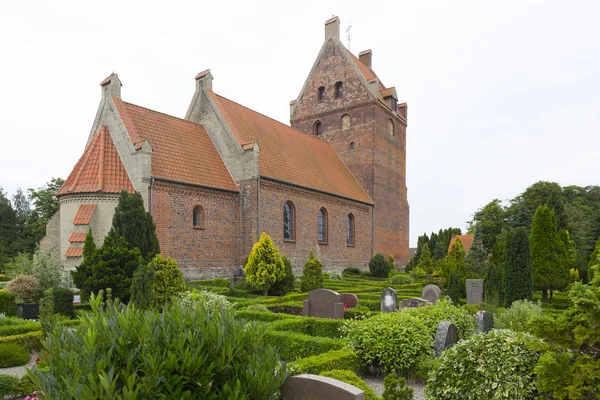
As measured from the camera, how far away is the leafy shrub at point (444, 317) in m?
7.77

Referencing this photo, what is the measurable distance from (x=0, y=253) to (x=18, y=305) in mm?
30742

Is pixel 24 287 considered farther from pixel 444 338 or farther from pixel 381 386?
pixel 444 338

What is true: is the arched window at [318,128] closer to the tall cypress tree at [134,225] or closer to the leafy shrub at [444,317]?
the tall cypress tree at [134,225]

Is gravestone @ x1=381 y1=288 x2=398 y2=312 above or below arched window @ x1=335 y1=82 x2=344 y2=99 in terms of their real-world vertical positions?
below

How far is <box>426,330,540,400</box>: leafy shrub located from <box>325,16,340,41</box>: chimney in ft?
93.2

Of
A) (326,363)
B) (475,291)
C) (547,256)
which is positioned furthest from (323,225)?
(326,363)

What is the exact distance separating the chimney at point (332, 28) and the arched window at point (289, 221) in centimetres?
1450

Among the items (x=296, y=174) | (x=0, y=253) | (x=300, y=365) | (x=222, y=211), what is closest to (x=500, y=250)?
(x=296, y=174)

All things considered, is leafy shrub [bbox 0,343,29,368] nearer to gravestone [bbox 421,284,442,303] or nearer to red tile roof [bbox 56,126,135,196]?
red tile roof [bbox 56,126,135,196]

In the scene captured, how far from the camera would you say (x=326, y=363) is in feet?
19.8

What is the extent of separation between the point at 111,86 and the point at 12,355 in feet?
43.1

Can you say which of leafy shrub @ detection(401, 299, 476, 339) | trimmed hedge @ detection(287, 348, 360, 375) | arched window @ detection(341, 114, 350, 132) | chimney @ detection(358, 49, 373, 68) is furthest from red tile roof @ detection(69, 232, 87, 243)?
chimney @ detection(358, 49, 373, 68)

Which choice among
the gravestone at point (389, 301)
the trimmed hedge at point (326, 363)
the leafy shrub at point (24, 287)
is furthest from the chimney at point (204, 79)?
the trimmed hedge at point (326, 363)

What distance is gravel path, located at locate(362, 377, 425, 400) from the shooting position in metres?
6.23
